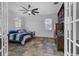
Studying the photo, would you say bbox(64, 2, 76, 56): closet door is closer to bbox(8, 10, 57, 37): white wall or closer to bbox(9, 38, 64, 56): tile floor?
bbox(9, 38, 64, 56): tile floor

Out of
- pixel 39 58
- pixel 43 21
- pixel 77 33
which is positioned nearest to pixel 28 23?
pixel 43 21

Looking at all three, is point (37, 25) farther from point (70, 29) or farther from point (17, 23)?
point (70, 29)

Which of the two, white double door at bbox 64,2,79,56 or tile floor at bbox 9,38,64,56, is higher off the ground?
white double door at bbox 64,2,79,56

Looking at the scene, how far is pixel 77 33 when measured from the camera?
3.66ft

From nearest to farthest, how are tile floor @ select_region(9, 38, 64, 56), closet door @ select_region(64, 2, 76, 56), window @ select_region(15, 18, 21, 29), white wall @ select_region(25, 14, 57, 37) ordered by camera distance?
closet door @ select_region(64, 2, 76, 56)
tile floor @ select_region(9, 38, 64, 56)
window @ select_region(15, 18, 21, 29)
white wall @ select_region(25, 14, 57, 37)

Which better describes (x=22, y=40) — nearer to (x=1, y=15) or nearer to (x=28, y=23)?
(x=28, y=23)

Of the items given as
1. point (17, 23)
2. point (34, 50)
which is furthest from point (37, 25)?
point (34, 50)

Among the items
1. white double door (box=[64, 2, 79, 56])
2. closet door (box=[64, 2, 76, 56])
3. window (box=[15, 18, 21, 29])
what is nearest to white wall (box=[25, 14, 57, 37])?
window (box=[15, 18, 21, 29])

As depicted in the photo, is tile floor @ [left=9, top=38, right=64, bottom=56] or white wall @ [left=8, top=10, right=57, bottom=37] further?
white wall @ [left=8, top=10, right=57, bottom=37]

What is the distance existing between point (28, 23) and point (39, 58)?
21.8 feet

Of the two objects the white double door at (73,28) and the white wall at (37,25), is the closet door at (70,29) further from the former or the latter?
the white wall at (37,25)

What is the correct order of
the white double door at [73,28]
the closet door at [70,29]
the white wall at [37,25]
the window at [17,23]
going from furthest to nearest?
the white wall at [37,25] → the window at [17,23] → the closet door at [70,29] → the white double door at [73,28]

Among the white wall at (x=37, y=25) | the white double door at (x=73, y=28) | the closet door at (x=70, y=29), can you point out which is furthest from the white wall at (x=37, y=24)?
the white double door at (x=73, y=28)

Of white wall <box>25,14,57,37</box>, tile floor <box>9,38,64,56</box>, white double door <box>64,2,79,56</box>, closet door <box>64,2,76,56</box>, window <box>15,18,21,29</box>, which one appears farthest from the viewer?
white wall <box>25,14,57,37</box>
